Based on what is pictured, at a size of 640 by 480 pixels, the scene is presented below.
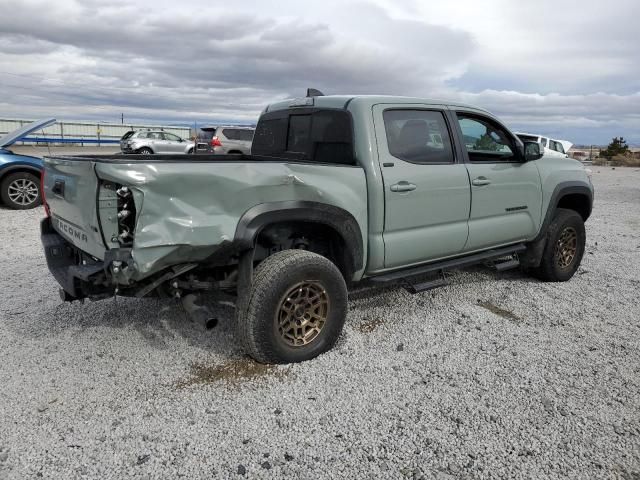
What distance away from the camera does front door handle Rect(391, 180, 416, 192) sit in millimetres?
3805

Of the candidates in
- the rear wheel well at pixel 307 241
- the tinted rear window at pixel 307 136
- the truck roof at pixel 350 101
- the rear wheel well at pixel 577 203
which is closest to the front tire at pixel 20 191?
the tinted rear window at pixel 307 136

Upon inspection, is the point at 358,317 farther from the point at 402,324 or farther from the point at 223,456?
the point at 223,456

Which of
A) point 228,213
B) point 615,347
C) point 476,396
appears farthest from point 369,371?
point 615,347

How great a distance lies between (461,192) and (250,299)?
2120mm

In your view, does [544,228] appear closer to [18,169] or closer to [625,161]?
[18,169]

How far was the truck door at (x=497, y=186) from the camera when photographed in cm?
449

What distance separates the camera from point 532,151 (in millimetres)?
4797

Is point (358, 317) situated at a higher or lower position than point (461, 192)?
lower

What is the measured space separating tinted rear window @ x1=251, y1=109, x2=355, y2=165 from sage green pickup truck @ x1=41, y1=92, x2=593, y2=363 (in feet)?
0.05

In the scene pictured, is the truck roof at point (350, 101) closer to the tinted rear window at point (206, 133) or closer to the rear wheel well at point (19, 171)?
the rear wheel well at point (19, 171)

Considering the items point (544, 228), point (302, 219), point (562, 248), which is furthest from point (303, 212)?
point (562, 248)

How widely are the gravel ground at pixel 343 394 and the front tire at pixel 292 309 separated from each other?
143 mm

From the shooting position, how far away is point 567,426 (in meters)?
2.81

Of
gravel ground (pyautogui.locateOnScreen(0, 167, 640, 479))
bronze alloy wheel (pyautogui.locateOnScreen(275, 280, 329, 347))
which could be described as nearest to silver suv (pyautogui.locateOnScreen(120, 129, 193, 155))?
gravel ground (pyautogui.locateOnScreen(0, 167, 640, 479))
